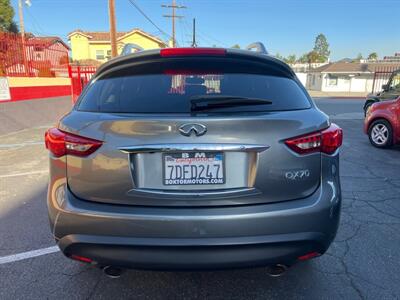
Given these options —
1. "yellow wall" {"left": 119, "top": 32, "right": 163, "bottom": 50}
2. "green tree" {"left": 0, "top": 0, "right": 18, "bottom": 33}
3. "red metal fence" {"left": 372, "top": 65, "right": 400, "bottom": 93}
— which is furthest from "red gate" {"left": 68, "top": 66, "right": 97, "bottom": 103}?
"yellow wall" {"left": 119, "top": 32, "right": 163, "bottom": 50}

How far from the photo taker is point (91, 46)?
165ft

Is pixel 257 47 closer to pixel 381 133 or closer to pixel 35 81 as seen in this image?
Result: pixel 381 133

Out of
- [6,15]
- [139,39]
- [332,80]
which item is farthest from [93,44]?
[332,80]

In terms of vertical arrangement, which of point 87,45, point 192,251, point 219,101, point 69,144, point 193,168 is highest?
point 87,45

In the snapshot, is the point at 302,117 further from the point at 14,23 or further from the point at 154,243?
the point at 14,23

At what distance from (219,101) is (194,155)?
0.41 meters

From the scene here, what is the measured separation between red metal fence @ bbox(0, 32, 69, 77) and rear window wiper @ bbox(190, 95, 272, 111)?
35.0ft

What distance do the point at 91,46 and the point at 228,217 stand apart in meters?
53.5

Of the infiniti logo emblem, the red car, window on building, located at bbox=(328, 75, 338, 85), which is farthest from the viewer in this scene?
window on building, located at bbox=(328, 75, 338, 85)

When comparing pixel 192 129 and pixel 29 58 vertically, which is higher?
pixel 29 58

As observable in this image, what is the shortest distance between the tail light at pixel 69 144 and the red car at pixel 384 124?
7.49 metres

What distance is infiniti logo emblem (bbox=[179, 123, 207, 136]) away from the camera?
74.9 inches

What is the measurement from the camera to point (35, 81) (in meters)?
12.2

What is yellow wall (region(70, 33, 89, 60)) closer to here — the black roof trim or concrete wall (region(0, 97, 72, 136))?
concrete wall (region(0, 97, 72, 136))
